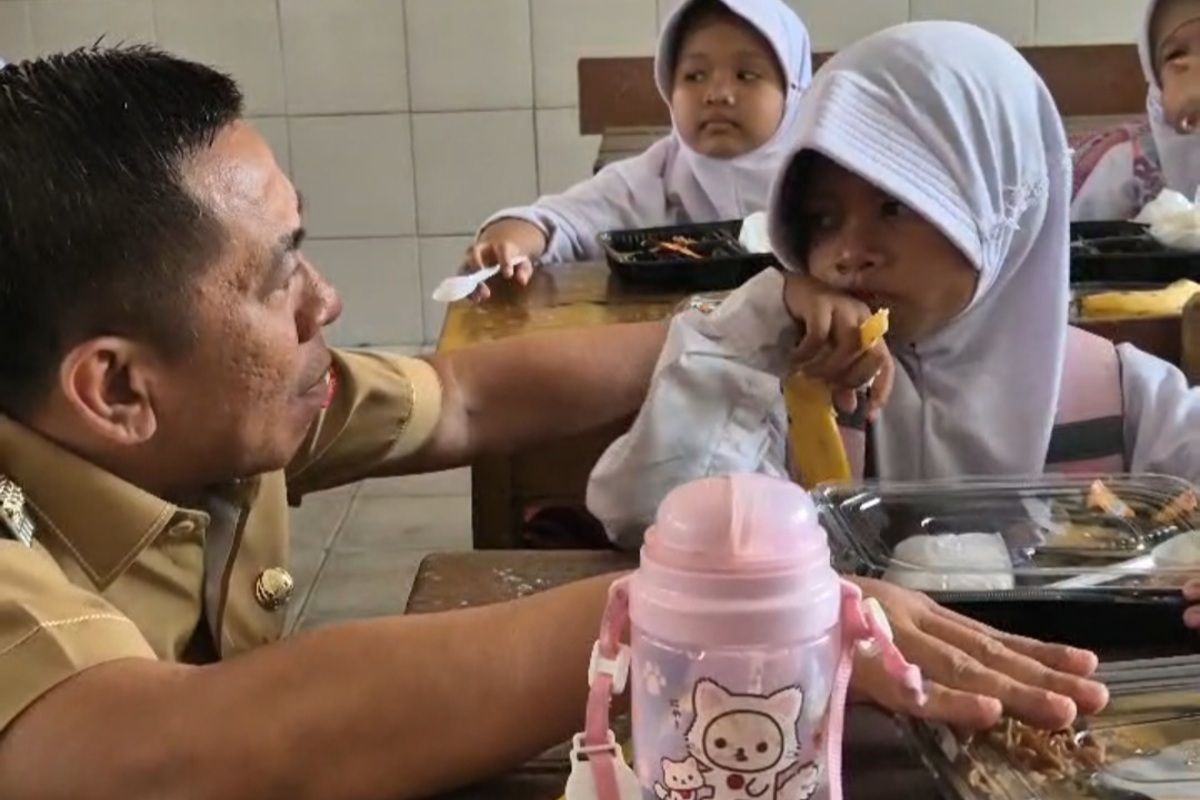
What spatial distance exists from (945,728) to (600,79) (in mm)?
2433

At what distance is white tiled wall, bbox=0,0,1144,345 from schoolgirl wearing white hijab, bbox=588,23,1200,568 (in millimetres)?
2391

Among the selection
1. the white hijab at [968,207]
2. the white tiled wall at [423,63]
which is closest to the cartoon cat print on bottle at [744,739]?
the white hijab at [968,207]

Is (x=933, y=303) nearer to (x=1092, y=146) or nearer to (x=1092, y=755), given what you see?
(x=1092, y=755)

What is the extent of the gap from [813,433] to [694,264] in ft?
2.12

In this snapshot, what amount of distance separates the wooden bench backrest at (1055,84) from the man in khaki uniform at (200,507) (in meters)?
1.78

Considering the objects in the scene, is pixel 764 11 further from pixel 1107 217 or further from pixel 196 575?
pixel 196 575

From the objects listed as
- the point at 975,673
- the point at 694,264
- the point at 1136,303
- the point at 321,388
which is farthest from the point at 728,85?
the point at 975,673

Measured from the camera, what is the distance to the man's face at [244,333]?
3.08ft

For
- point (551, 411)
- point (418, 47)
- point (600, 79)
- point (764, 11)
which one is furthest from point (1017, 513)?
point (418, 47)

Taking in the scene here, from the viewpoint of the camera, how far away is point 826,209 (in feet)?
4.19

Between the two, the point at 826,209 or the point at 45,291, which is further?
the point at 826,209

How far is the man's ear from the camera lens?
35.1 inches

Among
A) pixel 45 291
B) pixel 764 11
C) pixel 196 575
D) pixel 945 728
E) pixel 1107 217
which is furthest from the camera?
pixel 764 11

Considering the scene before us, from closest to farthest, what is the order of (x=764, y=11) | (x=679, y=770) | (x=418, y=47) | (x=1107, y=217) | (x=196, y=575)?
(x=679, y=770), (x=196, y=575), (x=1107, y=217), (x=764, y=11), (x=418, y=47)
